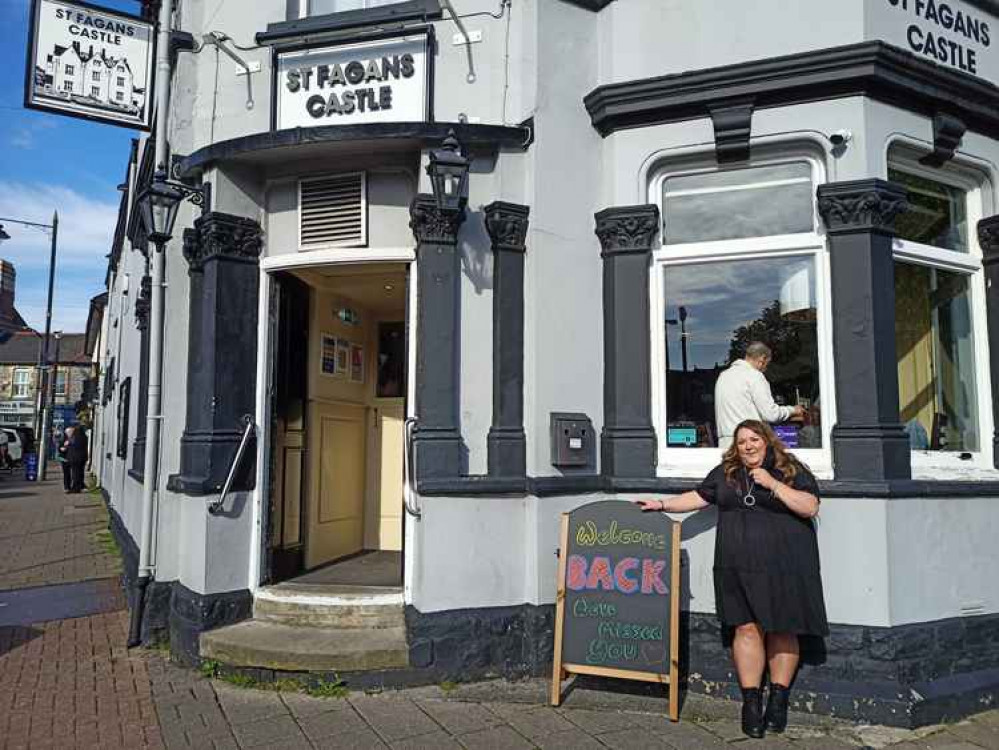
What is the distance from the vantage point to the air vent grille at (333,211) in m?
5.68

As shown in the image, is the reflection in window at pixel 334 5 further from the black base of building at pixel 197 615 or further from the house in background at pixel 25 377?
the house in background at pixel 25 377

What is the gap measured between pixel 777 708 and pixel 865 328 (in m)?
2.33

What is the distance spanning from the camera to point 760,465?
431cm

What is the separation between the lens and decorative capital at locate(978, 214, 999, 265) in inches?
215

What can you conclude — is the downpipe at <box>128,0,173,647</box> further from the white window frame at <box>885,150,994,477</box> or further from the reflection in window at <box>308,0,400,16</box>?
the white window frame at <box>885,150,994,477</box>

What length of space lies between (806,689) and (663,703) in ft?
2.79

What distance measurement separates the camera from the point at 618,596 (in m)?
4.56

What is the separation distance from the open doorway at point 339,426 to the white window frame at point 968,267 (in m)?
3.66

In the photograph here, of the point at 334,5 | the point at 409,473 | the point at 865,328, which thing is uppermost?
the point at 334,5

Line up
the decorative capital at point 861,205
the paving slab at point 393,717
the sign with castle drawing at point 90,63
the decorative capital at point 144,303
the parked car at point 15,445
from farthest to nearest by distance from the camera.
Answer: the parked car at point 15,445, the decorative capital at point 144,303, the sign with castle drawing at point 90,63, the decorative capital at point 861,205, the paving slab at point 393,717

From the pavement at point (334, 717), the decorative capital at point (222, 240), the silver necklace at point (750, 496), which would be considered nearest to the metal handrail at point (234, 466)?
the pavement at point (334, 717)

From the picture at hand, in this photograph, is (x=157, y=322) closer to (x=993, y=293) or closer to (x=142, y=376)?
(x=142, y=376)

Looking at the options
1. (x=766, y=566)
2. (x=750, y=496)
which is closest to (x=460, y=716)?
(x=766, y=566)

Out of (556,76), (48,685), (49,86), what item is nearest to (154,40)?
(49,86)
